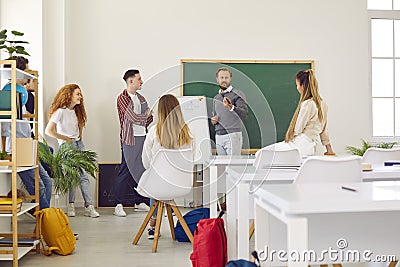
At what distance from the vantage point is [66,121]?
19.8 ft

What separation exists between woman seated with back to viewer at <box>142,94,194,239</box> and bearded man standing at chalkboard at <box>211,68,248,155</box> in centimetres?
225

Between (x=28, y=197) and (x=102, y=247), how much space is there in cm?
69

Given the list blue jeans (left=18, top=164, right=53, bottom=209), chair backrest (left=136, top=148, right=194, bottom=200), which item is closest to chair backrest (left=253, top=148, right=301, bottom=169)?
chair backrest (left=136, top=148, right=194, bottom=200)

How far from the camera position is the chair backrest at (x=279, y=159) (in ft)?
11.3

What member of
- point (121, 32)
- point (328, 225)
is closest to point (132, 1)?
point (121, 32)

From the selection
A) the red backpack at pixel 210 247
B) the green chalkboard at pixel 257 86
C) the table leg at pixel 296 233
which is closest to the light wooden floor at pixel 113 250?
the red backpack at pixel 210 247

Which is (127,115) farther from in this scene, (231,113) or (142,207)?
(231,113)

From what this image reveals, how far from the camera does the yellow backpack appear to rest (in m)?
4.09

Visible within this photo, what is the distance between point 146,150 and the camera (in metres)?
4.34

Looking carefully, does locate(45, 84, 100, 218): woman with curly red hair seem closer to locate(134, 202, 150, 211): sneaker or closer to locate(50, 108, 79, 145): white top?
locate(50, 108, 79, 145): white top

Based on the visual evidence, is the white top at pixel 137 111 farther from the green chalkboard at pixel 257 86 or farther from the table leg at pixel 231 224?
the table leg at pixel 231 224

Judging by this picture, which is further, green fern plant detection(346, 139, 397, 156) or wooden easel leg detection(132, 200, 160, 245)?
green fern plant detection(346, 139, 397, 156)

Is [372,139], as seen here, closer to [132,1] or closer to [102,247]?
[132,1]

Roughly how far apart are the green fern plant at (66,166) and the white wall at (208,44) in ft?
4.10
